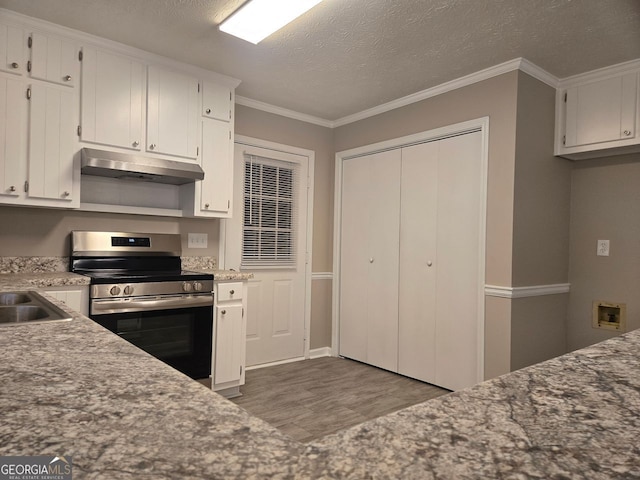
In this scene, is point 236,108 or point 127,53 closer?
point 127,53

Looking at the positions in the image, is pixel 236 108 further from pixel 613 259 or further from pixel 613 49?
pixel 613 259

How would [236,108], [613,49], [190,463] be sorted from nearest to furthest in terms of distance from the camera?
[190,463] → [613,49] → [236,108]

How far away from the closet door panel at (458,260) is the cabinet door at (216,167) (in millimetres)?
1724

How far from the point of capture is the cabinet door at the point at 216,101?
10.6ft

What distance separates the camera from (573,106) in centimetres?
323

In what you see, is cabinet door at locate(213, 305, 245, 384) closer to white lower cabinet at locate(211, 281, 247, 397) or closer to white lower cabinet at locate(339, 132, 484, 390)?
white lower cabinet at locate(211, 281, 247, 397)

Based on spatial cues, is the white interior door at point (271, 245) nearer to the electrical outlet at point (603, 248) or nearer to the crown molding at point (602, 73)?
the crown molding at point (602, 73)

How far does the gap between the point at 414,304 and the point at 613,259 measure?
61.2 inches

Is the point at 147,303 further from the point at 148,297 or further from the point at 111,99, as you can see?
the point at 111,99

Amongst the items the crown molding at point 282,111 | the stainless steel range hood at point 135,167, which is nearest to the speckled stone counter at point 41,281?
the stainless steel range hood at point 135,167

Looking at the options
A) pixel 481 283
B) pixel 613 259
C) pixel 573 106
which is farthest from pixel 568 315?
pixel 573 106

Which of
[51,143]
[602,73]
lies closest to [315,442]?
[51,143]

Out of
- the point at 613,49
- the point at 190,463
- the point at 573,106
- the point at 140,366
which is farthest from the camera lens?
the point at 573,106

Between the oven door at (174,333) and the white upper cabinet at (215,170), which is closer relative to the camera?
the oven door at (174,333)
